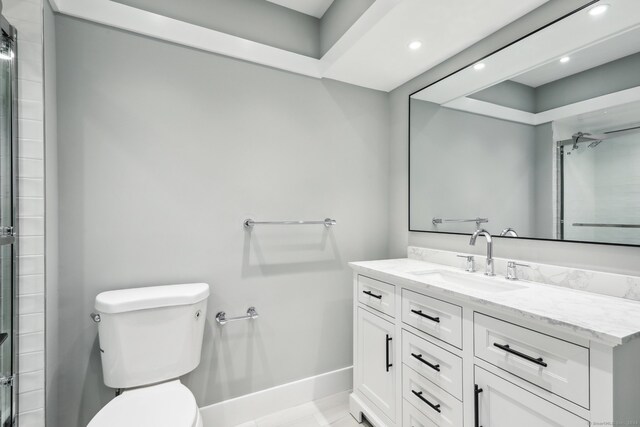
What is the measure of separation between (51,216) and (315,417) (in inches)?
70.3

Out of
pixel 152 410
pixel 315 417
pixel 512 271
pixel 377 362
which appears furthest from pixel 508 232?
pixel 152 410

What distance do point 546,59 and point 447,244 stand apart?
107 centimetres

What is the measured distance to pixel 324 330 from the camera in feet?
6.89

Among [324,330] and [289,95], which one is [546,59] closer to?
[289,95]

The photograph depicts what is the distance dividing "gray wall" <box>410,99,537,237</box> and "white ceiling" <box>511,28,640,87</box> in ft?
0.73

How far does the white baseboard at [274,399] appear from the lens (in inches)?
68.8

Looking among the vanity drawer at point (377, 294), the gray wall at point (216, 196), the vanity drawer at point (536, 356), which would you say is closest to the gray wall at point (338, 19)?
the gray wall at point (216, 196)

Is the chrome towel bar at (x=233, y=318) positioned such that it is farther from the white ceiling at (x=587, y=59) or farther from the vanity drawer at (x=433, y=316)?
the white ceiling at (x=587, y=59)

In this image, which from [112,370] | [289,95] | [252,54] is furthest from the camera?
[289,95]

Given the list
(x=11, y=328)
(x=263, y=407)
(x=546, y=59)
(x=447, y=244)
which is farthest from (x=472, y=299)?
(x=11, y=328)

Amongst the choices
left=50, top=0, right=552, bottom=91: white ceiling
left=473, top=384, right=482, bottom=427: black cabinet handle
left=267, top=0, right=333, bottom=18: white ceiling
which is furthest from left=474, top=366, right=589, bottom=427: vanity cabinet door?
left=267, top=0, right=333, bottom=18: white ceiling

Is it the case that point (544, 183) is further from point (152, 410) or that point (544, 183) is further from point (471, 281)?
point (152, 410)

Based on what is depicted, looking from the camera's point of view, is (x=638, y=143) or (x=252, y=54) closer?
(x=638, y=143)

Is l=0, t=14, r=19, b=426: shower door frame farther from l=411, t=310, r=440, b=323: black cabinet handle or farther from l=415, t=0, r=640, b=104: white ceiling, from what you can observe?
l=415, t=0, r=640, b=104: white ceiling
